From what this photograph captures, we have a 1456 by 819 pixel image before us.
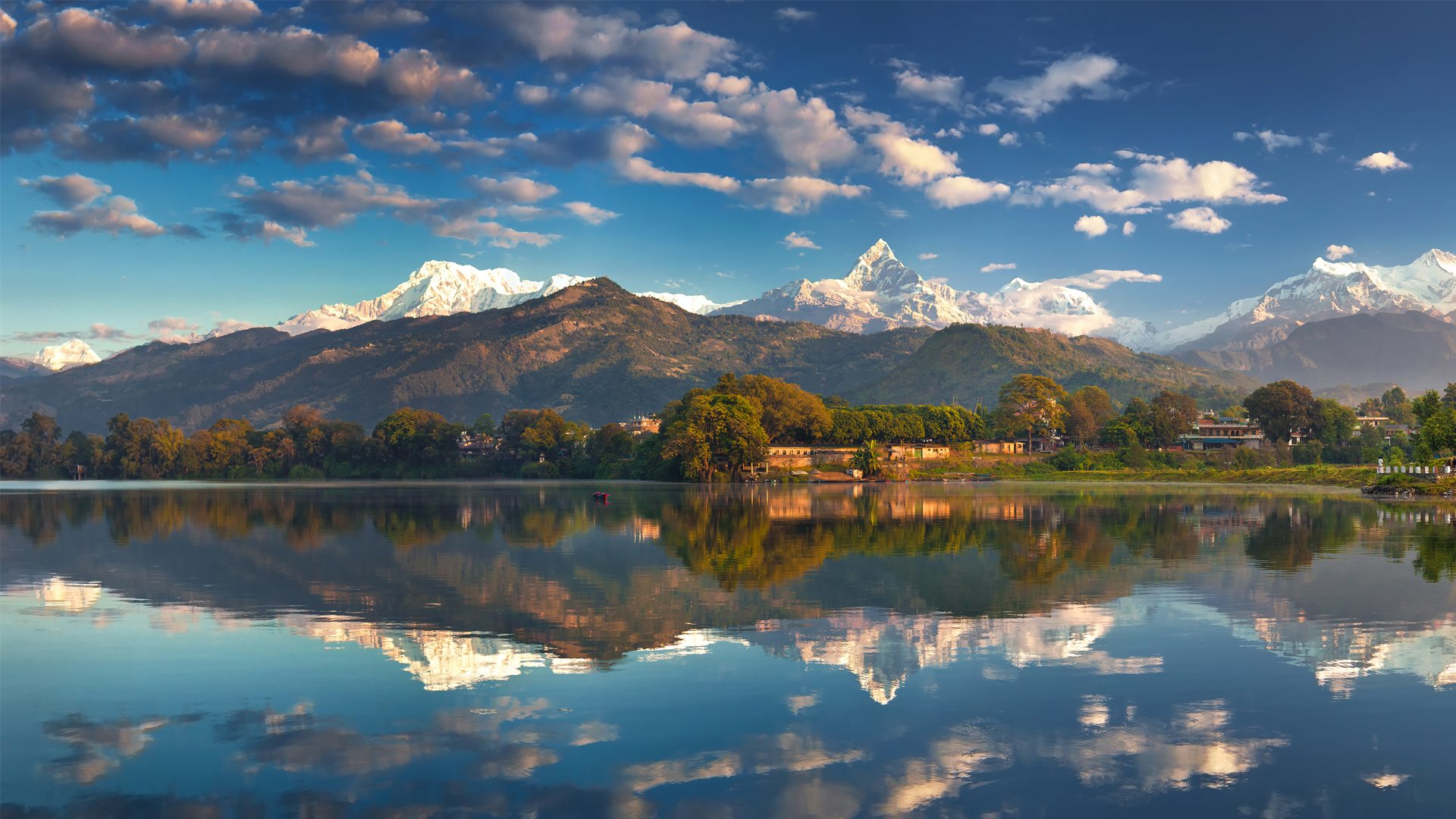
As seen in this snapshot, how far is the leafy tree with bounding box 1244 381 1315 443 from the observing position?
17600cm

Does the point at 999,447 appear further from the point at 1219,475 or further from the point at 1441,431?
the point at 1441,431

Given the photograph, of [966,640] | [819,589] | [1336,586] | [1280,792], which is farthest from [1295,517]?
[1280,792]

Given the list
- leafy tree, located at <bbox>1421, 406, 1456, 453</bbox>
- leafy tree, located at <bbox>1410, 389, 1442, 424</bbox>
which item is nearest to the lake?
leafy tree, located at <bbox>1421, 406, 1456, 453</bbox>

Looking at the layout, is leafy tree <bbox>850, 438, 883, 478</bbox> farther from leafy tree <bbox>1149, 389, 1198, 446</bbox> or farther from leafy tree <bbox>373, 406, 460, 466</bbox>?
leafy tree <bbox>373, 406, 460, 466</bbox>

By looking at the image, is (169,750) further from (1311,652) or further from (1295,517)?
(1295,517)

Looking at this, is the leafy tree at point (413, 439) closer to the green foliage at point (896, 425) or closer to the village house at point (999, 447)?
the green foliage at point (896, 425)

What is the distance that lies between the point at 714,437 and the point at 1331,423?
114 metres

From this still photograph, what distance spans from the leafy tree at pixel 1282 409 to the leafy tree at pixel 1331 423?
1269mm

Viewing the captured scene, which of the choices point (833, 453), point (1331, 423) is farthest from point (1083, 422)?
point (833, 453)

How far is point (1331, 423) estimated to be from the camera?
174m

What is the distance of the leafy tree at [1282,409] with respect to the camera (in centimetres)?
17600

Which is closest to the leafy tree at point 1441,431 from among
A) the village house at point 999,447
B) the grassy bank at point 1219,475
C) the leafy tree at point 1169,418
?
the grassy bank at point 1219,475

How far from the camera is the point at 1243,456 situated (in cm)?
16212

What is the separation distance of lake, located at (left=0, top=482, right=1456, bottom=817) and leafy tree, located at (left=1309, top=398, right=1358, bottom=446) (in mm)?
154566
